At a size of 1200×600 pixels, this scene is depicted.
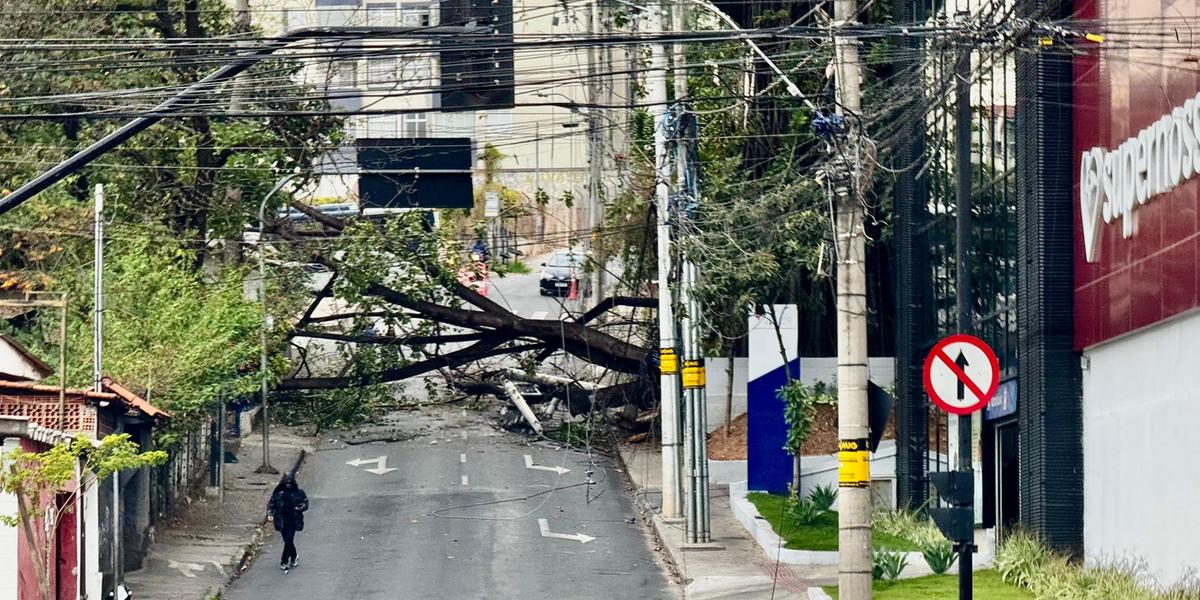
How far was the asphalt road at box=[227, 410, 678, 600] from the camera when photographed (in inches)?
983

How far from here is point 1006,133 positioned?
2464 cm

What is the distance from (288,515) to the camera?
26.9 m

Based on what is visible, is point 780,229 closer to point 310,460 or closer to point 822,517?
point 822,517

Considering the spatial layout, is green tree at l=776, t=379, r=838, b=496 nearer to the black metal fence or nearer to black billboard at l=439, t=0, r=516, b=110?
the black metal fence

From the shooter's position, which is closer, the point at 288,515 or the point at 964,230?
the point at 964,230

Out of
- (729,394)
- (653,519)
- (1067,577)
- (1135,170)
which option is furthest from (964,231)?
(729,394)

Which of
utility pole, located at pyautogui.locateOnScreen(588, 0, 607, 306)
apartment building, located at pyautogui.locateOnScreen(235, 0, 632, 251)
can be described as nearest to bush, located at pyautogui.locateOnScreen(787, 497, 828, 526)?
apartment building, located at pyautogui.locateOnScreen(235, 0, 632, 251)

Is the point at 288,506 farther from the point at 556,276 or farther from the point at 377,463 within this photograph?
the point at 556,276

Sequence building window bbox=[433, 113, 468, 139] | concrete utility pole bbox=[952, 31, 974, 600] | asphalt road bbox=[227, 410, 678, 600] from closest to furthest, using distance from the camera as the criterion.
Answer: concrete utility pole bbox=[952, 31, 974, 600] → asphalt road bbox=[227, 410, 678, 600] → building window bbox=[433, 113, 468, 139]

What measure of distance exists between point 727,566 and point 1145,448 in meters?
7.75

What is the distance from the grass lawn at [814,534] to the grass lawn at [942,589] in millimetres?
2711

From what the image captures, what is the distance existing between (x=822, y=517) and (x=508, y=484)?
25.8 feet

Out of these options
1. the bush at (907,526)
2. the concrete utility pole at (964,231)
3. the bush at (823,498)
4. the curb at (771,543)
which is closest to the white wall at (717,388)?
the curb at (771,543)

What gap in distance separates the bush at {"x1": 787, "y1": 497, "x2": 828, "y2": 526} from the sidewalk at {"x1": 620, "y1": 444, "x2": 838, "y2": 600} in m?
0.84
